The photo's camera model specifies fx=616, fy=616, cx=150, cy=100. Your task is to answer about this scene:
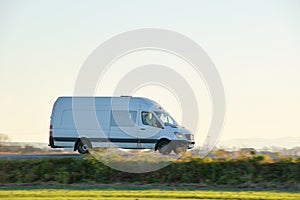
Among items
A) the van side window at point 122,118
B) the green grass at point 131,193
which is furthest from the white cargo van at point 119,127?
the green grass at point 131,193

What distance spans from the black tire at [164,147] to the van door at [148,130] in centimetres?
27

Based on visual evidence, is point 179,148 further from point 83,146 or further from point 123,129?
point 83,146

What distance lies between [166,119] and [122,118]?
197 centimetres

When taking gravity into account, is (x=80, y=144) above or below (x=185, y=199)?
above

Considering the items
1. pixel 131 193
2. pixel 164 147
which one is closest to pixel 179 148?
pixel 164 147

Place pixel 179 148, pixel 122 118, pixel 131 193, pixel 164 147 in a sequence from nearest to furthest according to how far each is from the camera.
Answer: pixel 131 193
pixel 179 148
pixel 164 147
pixel 122 118

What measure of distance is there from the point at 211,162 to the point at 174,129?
5910 millimetres

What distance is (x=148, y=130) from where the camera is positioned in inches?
1067

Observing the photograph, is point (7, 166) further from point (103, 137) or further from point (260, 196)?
point (260, 196)

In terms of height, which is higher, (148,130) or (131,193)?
(148,130)

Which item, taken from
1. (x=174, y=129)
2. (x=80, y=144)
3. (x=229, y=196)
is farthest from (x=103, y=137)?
(x=229, y=196)

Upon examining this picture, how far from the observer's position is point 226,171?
21094 mm

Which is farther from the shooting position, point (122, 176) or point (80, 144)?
point (80, 144)

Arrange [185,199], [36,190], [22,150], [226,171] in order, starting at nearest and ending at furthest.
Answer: [185,199]
[36,190]
[226,171]
[22,150]
